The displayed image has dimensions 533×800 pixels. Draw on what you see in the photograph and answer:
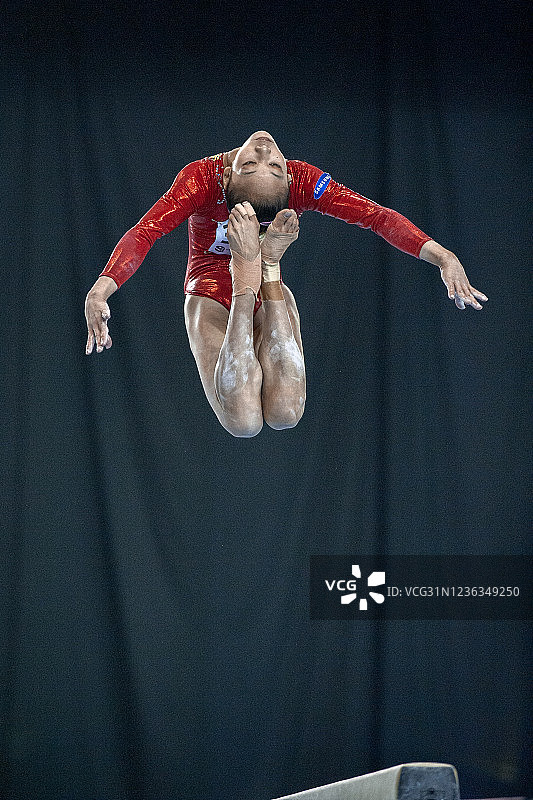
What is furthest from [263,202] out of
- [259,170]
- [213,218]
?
[213,218]

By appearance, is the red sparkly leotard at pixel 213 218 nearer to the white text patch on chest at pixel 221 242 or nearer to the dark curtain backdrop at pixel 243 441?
the white text patch on chest at pixel 221 242

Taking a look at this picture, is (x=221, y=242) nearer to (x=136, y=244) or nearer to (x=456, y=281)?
(x=136, y=244)

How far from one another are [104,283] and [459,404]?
9.06ft

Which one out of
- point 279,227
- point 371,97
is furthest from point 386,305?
point 279,227

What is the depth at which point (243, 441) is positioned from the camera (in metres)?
5.06

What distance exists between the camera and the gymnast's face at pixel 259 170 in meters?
3.49

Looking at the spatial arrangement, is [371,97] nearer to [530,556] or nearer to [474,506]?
[474,506]

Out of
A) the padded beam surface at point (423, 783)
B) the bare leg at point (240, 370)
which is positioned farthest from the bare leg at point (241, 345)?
the padded beam surface at point (423, 783)

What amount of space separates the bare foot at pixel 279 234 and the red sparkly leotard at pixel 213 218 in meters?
0.37

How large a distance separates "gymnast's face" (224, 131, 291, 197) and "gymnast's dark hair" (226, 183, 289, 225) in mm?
13

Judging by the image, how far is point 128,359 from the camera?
4.91 m

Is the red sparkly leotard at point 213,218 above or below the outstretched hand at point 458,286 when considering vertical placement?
above

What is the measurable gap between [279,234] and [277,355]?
17.7 inches

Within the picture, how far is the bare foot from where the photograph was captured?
3.27m
